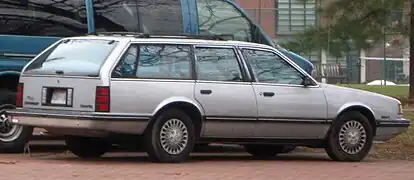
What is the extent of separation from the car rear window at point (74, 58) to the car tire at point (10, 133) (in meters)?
1.10

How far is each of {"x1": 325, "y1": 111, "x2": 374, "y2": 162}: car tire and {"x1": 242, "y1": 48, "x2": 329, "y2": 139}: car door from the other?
0.18 meters

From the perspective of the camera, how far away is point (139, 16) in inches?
537

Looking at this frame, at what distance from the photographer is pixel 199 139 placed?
39.1 ft

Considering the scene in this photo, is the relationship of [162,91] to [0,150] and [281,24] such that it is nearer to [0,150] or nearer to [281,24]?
[0,150]

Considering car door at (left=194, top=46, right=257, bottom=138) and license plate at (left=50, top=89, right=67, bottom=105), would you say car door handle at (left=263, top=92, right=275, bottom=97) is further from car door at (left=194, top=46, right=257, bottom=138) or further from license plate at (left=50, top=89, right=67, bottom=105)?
license plate at (left=50, top=89, right=67, bottom=105)

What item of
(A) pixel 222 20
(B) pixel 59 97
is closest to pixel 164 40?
(B) pixel 59 97

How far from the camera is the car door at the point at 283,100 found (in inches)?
482

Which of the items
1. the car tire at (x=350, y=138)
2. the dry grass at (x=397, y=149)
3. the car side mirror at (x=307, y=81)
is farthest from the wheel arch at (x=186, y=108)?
the dry grass at (x=397, y=149)

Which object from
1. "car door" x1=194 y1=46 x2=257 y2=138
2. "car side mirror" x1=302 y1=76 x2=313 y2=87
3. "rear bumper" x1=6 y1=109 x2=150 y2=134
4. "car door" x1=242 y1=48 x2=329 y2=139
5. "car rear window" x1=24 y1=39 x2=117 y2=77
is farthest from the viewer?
"car side mirror" x1=302 y1=76 x2=313 y2=87

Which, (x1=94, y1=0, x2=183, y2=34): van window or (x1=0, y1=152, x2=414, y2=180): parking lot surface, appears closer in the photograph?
(x1=0, y1=152, x2=414, y2=180): parking lot surface

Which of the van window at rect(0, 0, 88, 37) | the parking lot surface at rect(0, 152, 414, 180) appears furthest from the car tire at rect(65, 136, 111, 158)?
the van window at rect(0, 0, 88, 37)

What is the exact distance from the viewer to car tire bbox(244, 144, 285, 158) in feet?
44.5

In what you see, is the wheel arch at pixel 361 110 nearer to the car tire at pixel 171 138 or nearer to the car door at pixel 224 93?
the car door at pixel 224 93

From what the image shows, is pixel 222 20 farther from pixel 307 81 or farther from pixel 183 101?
pixel 183 101
